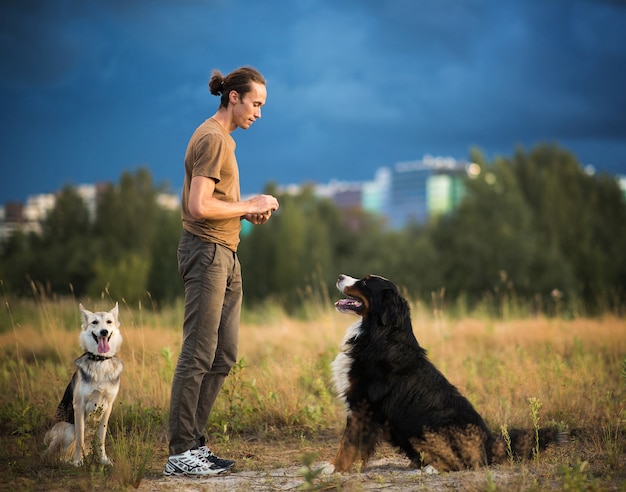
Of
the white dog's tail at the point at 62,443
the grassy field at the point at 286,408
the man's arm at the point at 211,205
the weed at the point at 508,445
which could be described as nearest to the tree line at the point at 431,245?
the grassy field at the point at 286,408

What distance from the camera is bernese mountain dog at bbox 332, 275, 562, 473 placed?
4.43m

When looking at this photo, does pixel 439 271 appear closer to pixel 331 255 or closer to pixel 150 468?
pixel 331 255

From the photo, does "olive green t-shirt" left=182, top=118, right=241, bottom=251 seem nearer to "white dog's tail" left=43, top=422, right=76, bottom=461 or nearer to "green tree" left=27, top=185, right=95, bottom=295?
"white dog's tail" left=43, top=422, right=76, bottom=461

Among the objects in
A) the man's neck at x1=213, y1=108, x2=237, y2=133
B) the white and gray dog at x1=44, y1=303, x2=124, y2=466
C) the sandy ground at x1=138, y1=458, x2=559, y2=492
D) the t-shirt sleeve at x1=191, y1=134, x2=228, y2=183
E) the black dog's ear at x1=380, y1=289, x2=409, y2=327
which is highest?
the man's neck at x1=213, y1=108, x2=237, y2=133

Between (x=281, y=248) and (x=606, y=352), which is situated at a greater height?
(x=281, y=248)

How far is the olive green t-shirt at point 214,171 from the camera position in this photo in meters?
4.24

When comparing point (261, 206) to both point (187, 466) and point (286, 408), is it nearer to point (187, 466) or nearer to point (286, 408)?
point (187, 466)

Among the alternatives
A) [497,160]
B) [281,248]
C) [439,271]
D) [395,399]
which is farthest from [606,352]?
[281,248]

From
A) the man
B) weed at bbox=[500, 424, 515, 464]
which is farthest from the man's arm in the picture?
weed at bbox=[500, 424, 515, 464]

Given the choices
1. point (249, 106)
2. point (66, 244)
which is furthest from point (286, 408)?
point (66, 244)

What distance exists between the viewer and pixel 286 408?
20.0 ft

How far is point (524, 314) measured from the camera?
11961mm

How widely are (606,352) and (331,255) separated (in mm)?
46432

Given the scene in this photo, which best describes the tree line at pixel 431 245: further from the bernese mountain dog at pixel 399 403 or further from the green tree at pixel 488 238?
the bernese mountain dog at pixel 399 403
